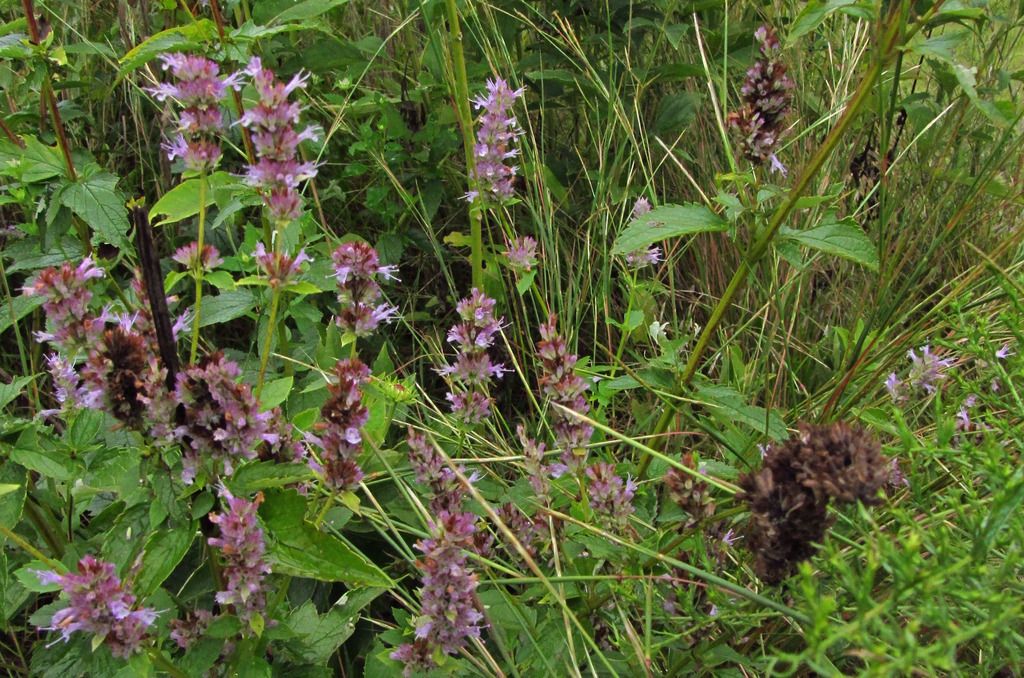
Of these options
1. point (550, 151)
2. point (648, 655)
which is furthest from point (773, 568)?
point (550, 151)

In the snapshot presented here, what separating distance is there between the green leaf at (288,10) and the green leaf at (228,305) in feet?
1.63

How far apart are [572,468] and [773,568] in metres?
0.39

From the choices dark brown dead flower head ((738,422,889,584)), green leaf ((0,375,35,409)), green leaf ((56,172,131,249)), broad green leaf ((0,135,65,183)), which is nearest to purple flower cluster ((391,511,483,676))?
dark brown dead flower head ((738,422,889,584))

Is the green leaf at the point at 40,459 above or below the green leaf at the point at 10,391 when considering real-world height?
below

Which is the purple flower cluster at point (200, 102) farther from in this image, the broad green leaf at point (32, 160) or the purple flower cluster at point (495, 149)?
the broad green leaf at point (32, 160)

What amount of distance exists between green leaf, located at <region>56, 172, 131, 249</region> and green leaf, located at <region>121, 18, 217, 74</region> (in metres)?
→ 0.24

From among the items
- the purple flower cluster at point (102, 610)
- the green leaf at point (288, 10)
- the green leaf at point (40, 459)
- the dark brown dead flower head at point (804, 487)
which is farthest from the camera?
the green leaf at point (288, 10)

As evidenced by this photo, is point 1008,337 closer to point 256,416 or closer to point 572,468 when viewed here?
point 572,468

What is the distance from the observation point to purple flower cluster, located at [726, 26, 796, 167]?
4.08ft

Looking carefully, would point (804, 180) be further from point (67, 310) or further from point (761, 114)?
point (67, 310)

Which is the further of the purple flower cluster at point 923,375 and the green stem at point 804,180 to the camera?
the purple flower cluster at point 923,375

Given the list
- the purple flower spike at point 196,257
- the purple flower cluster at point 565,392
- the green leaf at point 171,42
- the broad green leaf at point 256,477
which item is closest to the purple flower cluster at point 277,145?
the purple flower spike at point 196,257

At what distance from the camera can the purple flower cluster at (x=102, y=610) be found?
0.93 m

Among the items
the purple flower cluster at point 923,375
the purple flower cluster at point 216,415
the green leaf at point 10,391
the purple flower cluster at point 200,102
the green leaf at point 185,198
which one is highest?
the purple flower cluster at point 200,102
